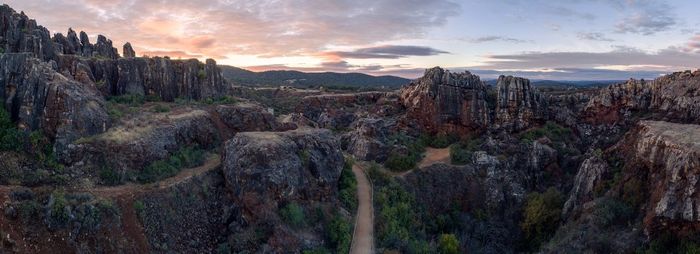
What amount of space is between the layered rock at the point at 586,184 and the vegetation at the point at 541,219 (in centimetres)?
111

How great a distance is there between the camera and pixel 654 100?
39.1 meters

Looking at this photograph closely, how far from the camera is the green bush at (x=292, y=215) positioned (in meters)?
24.9

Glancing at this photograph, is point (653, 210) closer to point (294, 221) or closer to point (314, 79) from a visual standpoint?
point (294, 221)

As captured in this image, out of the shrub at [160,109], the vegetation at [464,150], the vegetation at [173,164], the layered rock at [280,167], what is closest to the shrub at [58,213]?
the vegetation at [173,164]

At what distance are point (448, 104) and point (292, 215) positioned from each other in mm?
27971

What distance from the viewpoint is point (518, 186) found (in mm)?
39438

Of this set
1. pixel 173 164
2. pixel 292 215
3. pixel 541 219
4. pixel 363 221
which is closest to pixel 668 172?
pixel 541 219

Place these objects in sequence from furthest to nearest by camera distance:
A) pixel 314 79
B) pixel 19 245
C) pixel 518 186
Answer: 1. pixel 314 79
2. pixel 518 186
3. pixel 19 245

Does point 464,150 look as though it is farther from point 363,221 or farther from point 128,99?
point 128,99

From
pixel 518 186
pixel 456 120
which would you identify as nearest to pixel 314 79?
pixel 456 120

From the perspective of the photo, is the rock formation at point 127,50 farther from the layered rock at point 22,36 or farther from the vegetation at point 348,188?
the vegetation at point 348,188

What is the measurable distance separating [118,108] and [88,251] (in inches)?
611

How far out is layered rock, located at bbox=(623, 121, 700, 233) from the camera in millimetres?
23031

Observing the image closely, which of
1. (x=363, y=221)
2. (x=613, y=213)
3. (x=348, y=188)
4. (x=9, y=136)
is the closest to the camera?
(x=9, y=136)
